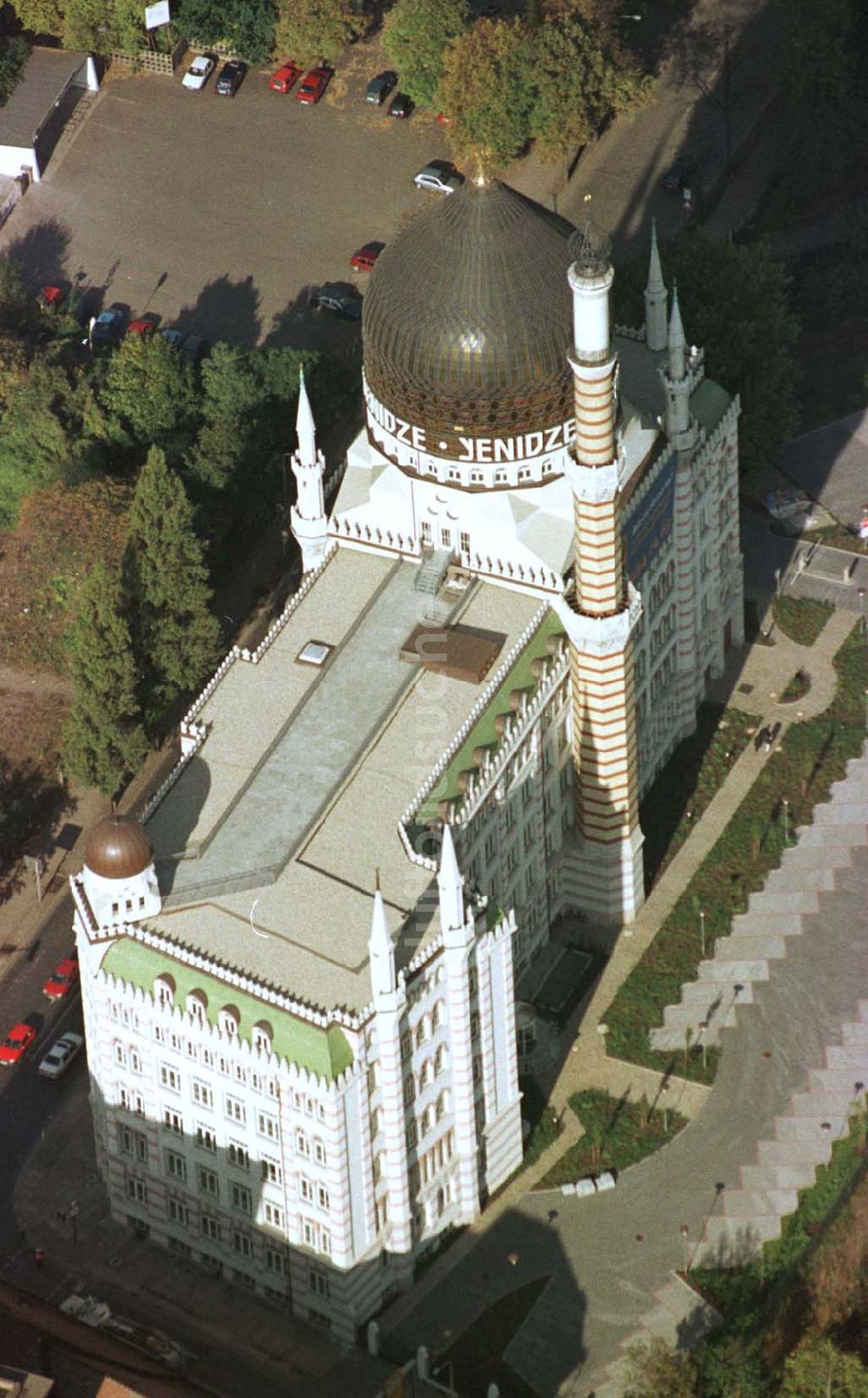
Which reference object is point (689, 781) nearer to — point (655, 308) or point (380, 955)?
point (655, 308)

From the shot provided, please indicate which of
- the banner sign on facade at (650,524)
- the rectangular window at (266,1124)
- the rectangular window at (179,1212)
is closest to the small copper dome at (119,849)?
the rectangular window at (266,1124)

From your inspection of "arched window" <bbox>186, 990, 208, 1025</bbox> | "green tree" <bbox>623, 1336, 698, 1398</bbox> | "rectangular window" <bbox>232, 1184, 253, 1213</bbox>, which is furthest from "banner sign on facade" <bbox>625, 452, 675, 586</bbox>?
"green tree" <bbox>623, 1336, 698, 1398</bbox>

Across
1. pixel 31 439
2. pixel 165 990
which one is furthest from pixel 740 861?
pixel 31 439

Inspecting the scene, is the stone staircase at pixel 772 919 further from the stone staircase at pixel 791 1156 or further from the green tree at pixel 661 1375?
the green tree at pixel 661 1375

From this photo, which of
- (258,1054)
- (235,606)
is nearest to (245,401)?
(235,606)

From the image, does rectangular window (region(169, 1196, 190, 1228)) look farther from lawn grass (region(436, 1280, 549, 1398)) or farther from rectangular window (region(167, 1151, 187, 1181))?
lawn grass (region(436, 1280, 549, 1398))

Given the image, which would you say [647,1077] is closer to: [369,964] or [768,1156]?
[768,1156]

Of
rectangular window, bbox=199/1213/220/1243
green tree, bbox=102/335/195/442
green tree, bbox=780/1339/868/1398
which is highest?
green tree, bbox=102/335/195/442
